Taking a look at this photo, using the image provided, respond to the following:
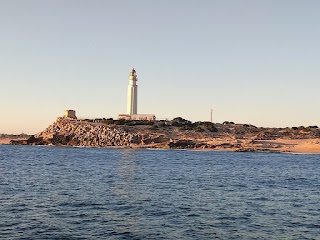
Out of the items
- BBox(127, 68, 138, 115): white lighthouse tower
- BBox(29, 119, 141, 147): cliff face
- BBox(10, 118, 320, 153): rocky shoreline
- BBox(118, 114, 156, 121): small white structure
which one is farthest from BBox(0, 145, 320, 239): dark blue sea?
BBox(127, 68, 138, 115): white lighthouse tower

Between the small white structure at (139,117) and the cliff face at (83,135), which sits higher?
the small white structure at (139,117)

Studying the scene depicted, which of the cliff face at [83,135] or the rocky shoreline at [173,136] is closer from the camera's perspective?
the rocky shoreline at [173,136]

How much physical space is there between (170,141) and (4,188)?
86.1 m

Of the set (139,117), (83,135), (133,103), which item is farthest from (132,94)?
(83,135)

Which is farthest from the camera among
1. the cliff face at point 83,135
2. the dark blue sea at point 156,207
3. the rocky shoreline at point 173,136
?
the cliff face at point 83,135

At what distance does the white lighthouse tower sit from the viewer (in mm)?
151250

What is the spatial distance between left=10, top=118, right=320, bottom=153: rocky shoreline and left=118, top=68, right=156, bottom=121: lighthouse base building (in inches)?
271

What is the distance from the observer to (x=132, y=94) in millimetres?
151500

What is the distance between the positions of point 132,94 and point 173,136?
30322 millimetres

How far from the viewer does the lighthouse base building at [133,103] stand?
150m

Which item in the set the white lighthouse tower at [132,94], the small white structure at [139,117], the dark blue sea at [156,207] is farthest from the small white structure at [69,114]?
the dark blue sea at [156,207]

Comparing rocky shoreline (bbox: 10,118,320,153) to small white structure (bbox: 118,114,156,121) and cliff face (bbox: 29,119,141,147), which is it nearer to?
cliff face (bbox: 29,119,141,147)

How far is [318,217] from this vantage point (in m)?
25.5

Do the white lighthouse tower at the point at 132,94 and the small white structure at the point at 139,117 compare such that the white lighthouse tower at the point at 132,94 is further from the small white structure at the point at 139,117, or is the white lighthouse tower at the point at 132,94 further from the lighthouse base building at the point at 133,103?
the small white structure at the point at 139,117
